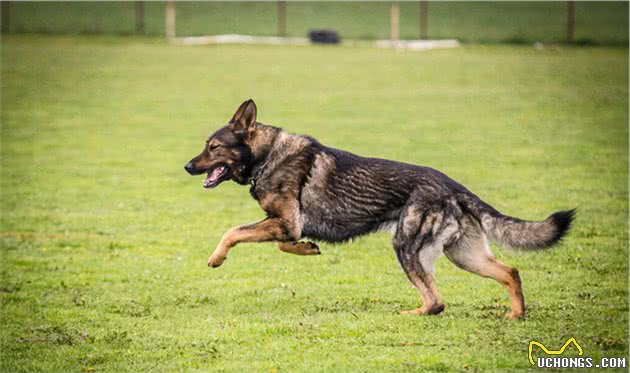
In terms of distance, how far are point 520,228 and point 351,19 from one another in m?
52.4

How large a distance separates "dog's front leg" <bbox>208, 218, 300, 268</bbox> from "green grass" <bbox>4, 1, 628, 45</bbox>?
41.4 m

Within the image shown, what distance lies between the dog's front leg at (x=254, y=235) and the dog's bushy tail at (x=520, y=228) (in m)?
1.41

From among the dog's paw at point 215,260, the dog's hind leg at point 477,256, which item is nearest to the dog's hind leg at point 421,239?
the dog's hind leg at point 477,256

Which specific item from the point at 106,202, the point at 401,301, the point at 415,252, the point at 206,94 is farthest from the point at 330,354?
the point at 206,94

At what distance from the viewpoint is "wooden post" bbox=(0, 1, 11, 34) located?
170ft

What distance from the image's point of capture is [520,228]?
8508 millimetres

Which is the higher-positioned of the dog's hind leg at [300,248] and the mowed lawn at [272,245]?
the dog's hind leg at [300,248]

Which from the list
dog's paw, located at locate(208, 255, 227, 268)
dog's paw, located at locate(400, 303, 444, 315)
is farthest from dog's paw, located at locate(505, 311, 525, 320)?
dog's paw, located at locate(208, 255, 227, 268)

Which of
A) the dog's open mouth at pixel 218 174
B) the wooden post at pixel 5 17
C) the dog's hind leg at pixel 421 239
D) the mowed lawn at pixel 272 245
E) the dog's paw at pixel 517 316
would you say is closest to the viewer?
the mowed lawn at pixel 272 245

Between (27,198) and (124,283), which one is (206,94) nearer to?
(27,198)

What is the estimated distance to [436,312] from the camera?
29.2 ft

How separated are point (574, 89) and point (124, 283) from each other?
22192mm

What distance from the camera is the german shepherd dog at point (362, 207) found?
28.2 ft

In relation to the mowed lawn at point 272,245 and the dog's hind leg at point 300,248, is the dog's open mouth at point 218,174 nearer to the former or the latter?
the dog's hind leg at point 300,248
